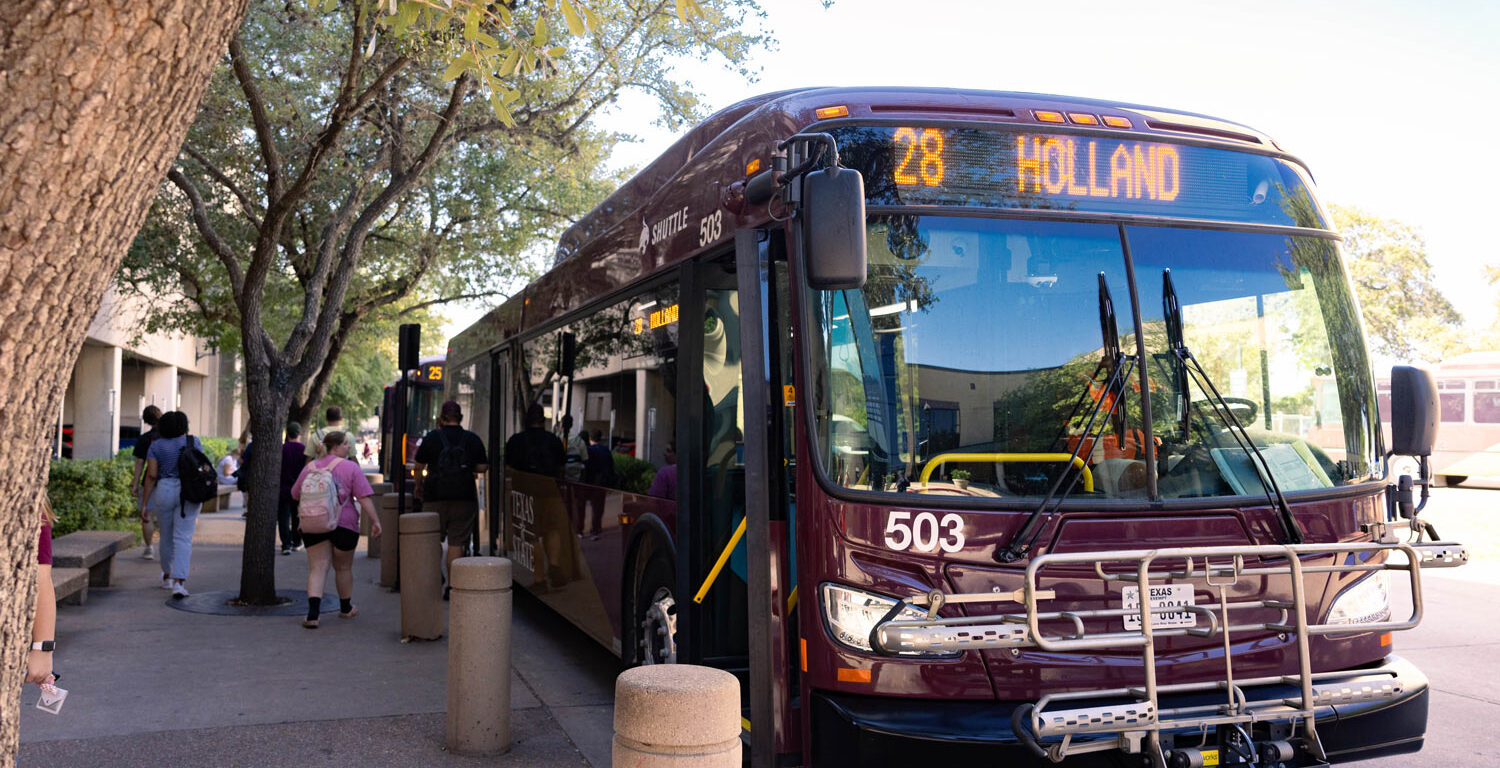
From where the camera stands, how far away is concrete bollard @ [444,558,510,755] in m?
6.31

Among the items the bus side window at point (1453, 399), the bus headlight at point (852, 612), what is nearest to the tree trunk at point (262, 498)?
the bus headlight at point (852, 612)

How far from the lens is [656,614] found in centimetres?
649

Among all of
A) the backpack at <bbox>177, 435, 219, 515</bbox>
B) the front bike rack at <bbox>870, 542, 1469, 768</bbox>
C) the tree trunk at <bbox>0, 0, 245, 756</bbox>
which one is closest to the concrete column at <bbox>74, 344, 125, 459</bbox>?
the backpack at <bbox>177, 435, 219, 515</bbox>

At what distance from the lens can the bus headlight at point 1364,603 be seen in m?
4.95

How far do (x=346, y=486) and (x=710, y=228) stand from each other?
18.3 ft

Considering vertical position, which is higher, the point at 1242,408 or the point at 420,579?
the point at 1242,408

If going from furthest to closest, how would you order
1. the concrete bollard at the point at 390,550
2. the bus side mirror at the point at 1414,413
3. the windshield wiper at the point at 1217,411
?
the concrete bollard at the point at 390,550 → the bus side mirror at the point at 1414,413 → the windshield wiper at the point at 1217,411

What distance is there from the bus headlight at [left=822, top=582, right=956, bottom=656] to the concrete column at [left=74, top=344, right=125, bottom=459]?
24.6 meters

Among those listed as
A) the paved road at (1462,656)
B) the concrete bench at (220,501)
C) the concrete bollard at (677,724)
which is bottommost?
the paved road at (1462,656)

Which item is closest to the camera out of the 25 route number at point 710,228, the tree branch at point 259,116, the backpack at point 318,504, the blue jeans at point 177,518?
the 25 route number at point 710,228

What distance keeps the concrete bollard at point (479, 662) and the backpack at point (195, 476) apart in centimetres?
663

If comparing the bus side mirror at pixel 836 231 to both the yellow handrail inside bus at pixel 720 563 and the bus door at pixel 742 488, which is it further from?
the yellow handrail inside bus at pixel 720 563

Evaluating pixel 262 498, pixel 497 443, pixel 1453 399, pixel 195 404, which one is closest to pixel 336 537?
pixel 262 498

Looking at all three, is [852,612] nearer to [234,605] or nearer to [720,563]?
[720,563]
